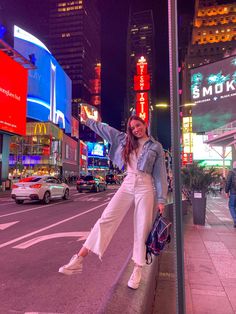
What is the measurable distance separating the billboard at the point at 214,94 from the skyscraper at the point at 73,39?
439ft

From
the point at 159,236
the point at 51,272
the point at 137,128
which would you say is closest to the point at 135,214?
the point at 159,236

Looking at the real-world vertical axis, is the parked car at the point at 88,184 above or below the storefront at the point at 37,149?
below

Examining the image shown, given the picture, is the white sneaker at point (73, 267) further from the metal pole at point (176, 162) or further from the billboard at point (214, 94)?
the billboard at point (214, 94)

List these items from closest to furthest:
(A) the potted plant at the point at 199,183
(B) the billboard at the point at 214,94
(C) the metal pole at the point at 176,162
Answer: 1. (C) the metal pole at the point at 176,162
2. (A) the potted plant at the point at 199,183
3. (B) the billboard at the point at 214,94

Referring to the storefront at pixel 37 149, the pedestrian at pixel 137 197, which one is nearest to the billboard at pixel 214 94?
the pedestrian at pixel 137 197

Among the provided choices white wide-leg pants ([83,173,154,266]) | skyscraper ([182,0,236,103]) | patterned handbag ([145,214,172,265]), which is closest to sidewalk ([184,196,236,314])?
patterned handbag ([145,214,172,265])

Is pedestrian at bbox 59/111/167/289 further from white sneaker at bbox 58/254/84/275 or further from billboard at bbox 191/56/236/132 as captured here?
billboard at bbox 191/56/236/132

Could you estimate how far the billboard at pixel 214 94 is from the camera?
2070cm

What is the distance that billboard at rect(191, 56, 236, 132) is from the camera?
20.7 metres

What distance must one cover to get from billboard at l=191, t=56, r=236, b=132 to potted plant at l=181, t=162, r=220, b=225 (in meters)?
Result: 11.9

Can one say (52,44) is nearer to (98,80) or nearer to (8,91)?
(98,80)

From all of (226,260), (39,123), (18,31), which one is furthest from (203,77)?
(18,31)

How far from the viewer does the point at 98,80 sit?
17962cm

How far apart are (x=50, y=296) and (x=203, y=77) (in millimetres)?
21838
